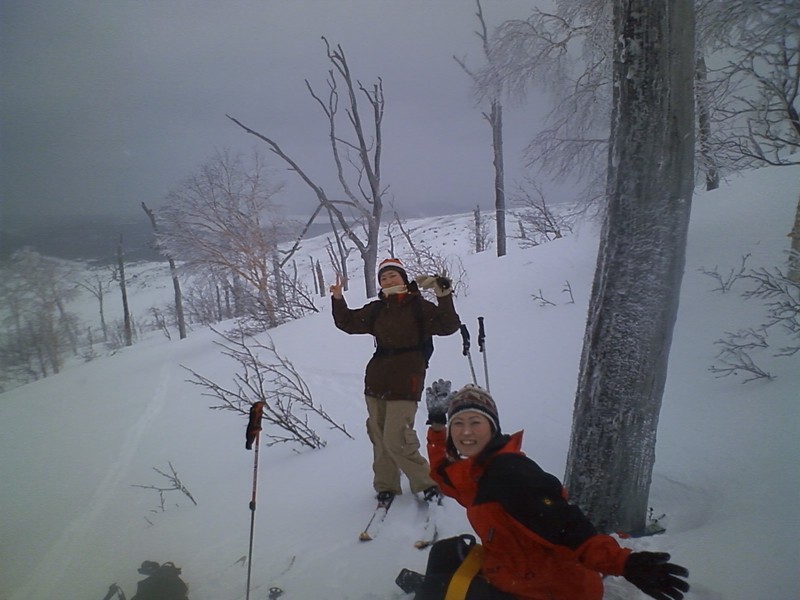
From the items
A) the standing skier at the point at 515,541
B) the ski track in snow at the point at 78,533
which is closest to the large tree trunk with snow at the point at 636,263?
the standing skier at the point at 515,541

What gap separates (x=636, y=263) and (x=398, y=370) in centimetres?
175

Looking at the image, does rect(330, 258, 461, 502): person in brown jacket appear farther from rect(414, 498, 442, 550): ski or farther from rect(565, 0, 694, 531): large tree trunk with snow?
rect(565, 0, 694, 531): large tree trunk with snow

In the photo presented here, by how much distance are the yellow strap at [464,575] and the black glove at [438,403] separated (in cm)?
69

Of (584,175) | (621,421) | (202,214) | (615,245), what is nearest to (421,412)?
(621,421)

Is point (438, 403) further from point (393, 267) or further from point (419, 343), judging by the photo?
point (393, 267)

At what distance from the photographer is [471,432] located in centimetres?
211

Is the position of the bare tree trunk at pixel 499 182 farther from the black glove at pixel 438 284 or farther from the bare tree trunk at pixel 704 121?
the black glove at pixel 438 284

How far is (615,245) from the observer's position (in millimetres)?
2486

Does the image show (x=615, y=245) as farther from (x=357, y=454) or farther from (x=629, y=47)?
(x=357, y=454)

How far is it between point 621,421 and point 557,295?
223 inches

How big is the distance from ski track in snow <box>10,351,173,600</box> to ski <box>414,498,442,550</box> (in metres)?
2.63

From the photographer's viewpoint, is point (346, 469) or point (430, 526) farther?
point (346, 469)

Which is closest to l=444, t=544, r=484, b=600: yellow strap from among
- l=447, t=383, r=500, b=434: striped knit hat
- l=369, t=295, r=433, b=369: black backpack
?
l=447, t=383, r=500, b=434: striped knit hat

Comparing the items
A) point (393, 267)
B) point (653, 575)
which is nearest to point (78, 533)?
point (393, 267)
